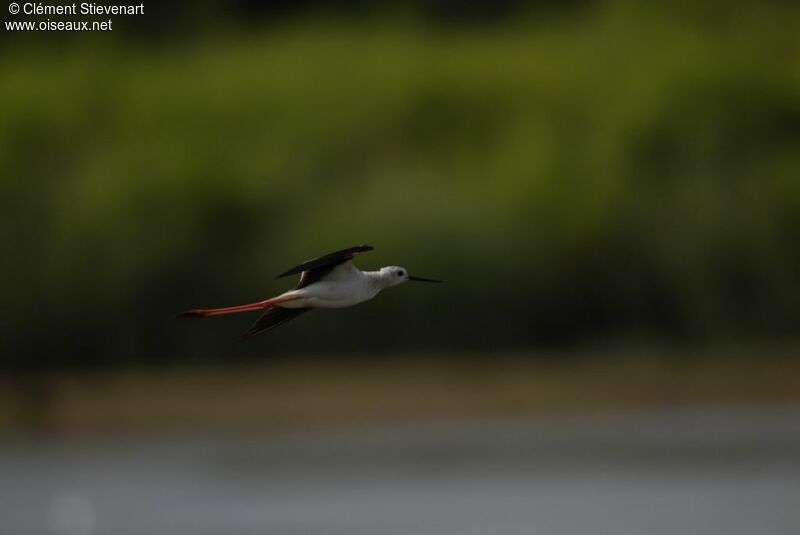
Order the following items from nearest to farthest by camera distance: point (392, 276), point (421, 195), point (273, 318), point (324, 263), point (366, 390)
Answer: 1. point (324, 263)
2. point (392, 276)
3. point (273, 318)
4. point (366, 390)
5. point (421, 195)

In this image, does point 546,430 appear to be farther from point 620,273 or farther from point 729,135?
point 729,135

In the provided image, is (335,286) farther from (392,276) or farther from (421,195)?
(421,195)

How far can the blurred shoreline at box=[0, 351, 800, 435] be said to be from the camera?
2095 cm

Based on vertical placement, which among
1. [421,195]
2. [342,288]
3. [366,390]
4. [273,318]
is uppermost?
[342,288]

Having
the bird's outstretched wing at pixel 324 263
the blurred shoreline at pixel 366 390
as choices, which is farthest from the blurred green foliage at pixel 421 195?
the bird's outstretched wing at pixel 324 263

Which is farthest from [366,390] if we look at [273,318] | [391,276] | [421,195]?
[391,276]

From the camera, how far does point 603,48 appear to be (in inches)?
1112

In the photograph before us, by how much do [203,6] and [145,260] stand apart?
35.7 ft

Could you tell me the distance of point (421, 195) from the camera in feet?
72.3

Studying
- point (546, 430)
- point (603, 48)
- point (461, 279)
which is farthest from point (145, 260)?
point (603, 48)

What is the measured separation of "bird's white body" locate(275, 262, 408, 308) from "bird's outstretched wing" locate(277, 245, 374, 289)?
3 centimetres

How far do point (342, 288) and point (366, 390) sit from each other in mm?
15370

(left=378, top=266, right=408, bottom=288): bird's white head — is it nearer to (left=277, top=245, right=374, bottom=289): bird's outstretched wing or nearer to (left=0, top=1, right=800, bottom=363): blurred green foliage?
(left=277, top=245, right=374, bottom=289): bird's outstretched wing

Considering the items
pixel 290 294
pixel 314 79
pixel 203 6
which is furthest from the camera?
pixel 203 6
